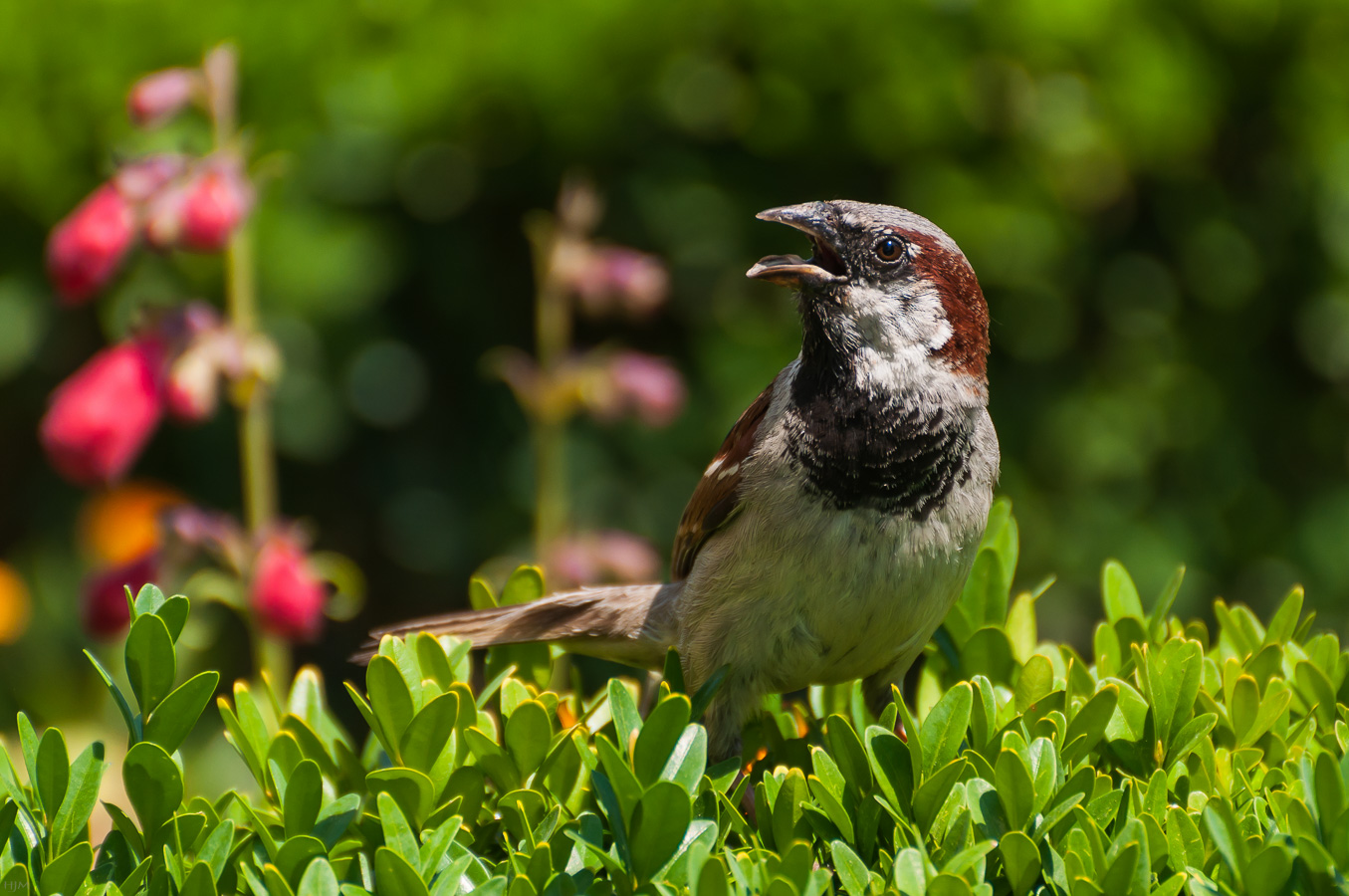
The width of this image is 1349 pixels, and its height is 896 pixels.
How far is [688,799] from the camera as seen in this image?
165 centimetres

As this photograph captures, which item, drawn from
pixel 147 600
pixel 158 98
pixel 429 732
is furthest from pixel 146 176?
pixel 429 732

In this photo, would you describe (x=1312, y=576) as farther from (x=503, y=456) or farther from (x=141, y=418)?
(x=141, y=418)

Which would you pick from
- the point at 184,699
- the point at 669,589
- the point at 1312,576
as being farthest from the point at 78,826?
the point at 1312,576

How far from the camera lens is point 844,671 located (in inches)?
89.8

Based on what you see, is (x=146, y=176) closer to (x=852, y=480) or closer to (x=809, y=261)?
(x=809, y=261)

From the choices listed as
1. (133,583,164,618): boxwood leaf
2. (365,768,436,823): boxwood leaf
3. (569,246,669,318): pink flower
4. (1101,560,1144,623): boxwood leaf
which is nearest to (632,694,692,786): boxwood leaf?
(365,768,436,823): boxwood leaf

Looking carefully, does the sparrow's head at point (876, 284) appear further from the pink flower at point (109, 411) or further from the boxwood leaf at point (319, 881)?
the pink flower at point (109, 411)

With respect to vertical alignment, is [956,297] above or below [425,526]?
above

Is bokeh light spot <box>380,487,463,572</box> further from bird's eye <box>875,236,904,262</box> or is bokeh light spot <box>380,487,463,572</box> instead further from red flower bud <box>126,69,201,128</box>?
bird's eye <box>875,236,904,262</box>

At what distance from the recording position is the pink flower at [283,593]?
2723 mm

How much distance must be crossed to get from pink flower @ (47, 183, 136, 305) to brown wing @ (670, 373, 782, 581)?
1.38 m

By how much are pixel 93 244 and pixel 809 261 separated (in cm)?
157

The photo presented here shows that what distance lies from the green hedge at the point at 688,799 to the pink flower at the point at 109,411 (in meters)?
0.94

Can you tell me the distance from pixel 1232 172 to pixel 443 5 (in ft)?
9.08
